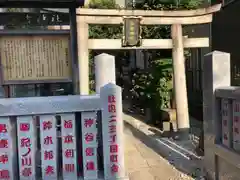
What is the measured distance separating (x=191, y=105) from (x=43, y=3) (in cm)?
968

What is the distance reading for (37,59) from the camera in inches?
192

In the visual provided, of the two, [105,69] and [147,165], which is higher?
[105,69]

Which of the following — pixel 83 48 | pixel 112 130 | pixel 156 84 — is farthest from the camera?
pixel 156 84

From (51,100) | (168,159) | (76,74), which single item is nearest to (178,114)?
(168,159)

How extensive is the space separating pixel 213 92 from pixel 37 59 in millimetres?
2849

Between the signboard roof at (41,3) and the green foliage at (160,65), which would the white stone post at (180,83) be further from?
the signboard roof at (41,3)

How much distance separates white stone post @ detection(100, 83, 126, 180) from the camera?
306 centimetres

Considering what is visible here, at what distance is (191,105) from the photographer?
13.1 meters

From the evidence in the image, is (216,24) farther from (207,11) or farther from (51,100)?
(51,100)

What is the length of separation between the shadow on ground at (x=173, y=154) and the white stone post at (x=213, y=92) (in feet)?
2.80

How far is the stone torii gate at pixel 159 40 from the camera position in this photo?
25.7ft

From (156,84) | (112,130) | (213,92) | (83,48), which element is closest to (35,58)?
(112,130)

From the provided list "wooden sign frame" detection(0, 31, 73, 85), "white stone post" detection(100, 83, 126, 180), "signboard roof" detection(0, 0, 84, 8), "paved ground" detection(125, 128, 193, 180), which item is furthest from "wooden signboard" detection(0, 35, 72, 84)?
"paved ground" detection(125, 128, 193, 180)

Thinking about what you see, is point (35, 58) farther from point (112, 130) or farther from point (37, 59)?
point (112, 130)
